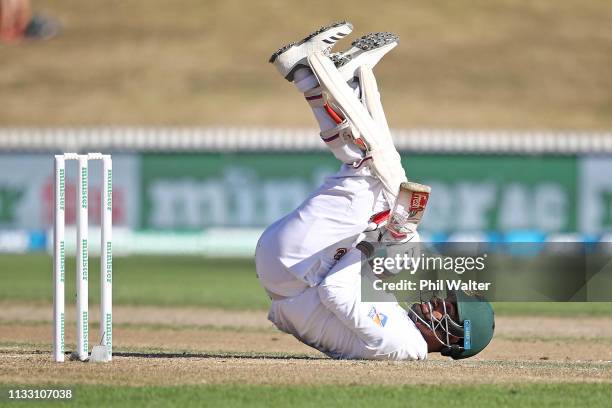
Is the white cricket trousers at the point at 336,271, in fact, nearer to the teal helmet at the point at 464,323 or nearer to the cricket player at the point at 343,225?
the cricket player at the point at 343,225

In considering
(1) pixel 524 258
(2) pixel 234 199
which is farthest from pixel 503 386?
(2) pixel 234 199

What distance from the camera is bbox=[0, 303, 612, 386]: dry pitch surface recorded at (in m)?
10.2

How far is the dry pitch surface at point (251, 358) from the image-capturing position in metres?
10.2

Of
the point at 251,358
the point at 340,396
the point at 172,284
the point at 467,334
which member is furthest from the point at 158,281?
the point at 340,396

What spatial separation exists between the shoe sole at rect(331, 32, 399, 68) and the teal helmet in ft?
6.69

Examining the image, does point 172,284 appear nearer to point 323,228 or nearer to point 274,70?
point 323,228

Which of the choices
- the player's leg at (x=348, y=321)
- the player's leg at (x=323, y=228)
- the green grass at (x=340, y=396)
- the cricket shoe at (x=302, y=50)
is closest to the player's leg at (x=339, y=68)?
the cricket shoe at (x=302, y=50)

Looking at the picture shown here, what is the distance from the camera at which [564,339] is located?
52.5 ft

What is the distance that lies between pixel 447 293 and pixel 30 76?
157 ft

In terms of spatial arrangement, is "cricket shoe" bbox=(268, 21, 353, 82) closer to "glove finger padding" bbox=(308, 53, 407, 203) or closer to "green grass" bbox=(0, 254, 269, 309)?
"glove finger padding" bbox=(308, 53, 407, 203)

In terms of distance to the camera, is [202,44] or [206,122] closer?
[206,122]

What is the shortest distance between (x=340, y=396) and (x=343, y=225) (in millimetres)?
2078

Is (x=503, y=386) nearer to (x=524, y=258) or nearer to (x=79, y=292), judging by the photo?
(x=79, y=292)

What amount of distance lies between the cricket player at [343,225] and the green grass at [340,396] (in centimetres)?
138
